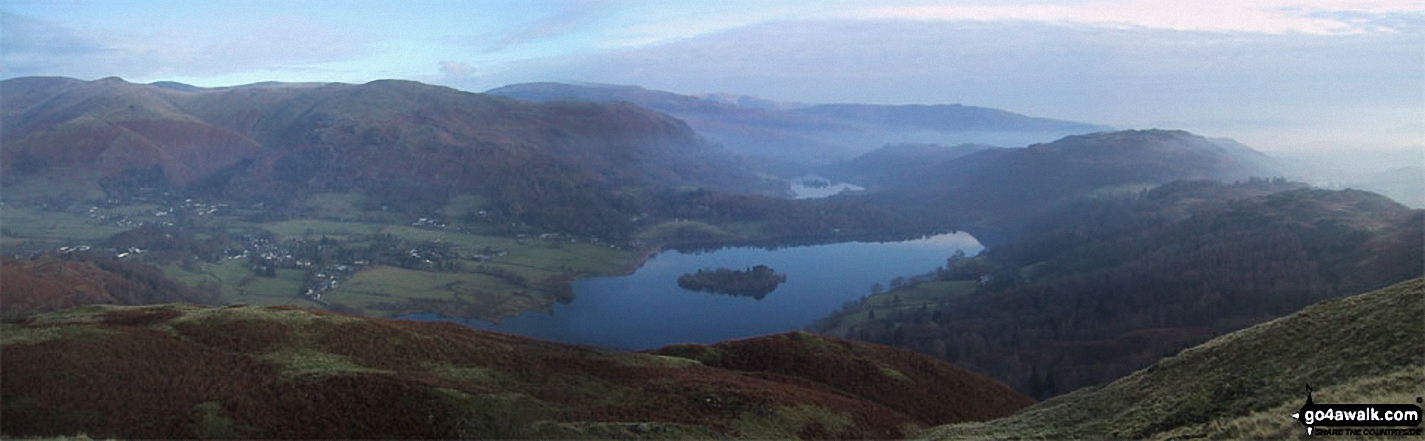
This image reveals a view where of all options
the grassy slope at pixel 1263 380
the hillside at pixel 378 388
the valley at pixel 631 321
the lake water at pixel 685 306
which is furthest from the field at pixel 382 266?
the grassy slope at pixel 1263 380

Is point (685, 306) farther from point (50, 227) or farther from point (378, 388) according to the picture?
point (50, 227)

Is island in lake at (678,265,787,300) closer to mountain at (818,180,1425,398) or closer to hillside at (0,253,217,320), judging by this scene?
mountain at (818,180,1425,398)

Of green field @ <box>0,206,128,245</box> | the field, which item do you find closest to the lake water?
the field

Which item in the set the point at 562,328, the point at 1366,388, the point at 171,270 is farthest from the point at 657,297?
the point at 1366,388

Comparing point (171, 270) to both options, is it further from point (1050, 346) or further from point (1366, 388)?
point (1366, 388)

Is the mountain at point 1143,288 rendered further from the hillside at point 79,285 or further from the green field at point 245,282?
the hillside at point 79,285

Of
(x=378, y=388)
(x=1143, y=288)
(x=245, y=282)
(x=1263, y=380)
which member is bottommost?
(x=245, y=282)

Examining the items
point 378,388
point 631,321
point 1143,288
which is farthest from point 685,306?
point 378,388
